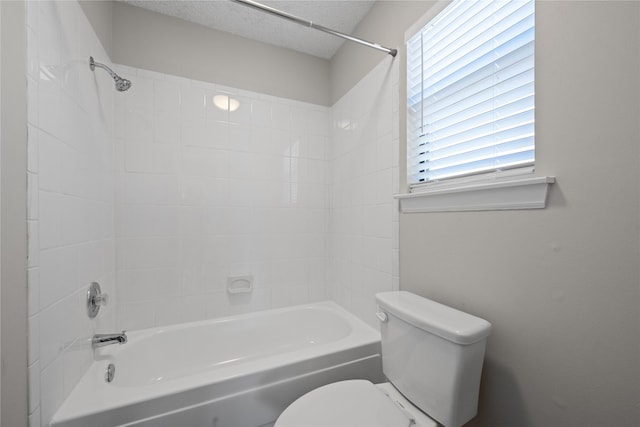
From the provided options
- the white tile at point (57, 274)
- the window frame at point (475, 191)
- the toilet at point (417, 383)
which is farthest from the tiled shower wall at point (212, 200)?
the toilet at point (417, 383)

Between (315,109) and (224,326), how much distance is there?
5.81 feet

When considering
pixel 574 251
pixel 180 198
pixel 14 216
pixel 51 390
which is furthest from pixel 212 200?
pixel 574 251

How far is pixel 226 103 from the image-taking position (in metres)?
1.75

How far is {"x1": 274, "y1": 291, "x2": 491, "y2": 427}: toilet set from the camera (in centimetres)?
81

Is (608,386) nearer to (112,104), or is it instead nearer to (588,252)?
(588,252)

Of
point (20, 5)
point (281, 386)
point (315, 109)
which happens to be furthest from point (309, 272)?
point (20, 5)

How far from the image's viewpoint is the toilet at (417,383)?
81 cm

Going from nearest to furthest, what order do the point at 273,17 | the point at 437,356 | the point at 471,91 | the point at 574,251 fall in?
the point at 574,251, the point at 437,356, the point at 471,91, the point at 273,17

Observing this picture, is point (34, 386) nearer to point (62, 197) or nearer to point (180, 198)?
point (62, 197)

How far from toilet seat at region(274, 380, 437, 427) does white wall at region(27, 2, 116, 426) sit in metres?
0.83

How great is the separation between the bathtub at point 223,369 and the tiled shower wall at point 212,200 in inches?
5.7

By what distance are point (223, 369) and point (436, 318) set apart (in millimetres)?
959

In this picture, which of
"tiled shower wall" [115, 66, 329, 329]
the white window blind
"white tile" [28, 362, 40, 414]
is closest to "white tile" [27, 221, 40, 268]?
"white tile" [28, 362, 40, 414]

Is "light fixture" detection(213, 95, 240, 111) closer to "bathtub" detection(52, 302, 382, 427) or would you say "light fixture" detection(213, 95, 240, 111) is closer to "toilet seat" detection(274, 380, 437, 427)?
"bathtub" detection(52, 302, 382, 427)
